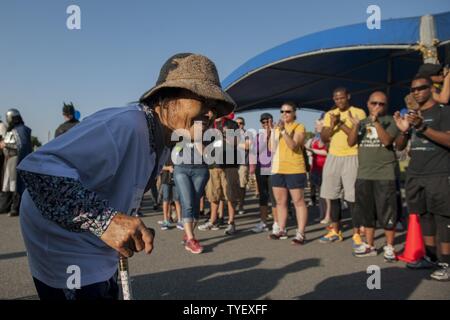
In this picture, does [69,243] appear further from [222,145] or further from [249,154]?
[249,154]

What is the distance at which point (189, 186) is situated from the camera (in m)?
5.45

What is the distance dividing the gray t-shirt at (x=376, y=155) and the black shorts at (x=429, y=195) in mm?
474

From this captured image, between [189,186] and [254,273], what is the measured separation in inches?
69.1

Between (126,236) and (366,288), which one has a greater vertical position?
(126,236)

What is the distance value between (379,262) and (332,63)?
6.14 m

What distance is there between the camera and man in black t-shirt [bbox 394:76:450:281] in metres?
3.95

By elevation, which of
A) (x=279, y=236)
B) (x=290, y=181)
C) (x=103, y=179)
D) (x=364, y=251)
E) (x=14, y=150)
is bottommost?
(x=279, y=236)

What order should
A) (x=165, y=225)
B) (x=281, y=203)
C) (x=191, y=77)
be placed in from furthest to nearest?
(x=165, y=225), (x=281, y=203), (x=191, y=77)

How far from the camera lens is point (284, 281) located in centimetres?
388

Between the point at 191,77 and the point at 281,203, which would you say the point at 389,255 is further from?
the point at 191,77

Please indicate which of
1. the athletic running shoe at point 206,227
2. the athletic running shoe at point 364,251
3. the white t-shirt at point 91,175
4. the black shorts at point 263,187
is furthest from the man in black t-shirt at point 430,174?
the athletic running shoe at point 206,227

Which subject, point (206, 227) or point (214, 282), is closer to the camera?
point (214, 282)

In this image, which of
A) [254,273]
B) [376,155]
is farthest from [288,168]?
[254,273]

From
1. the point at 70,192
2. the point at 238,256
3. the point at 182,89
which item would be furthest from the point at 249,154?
the point at 70,192
